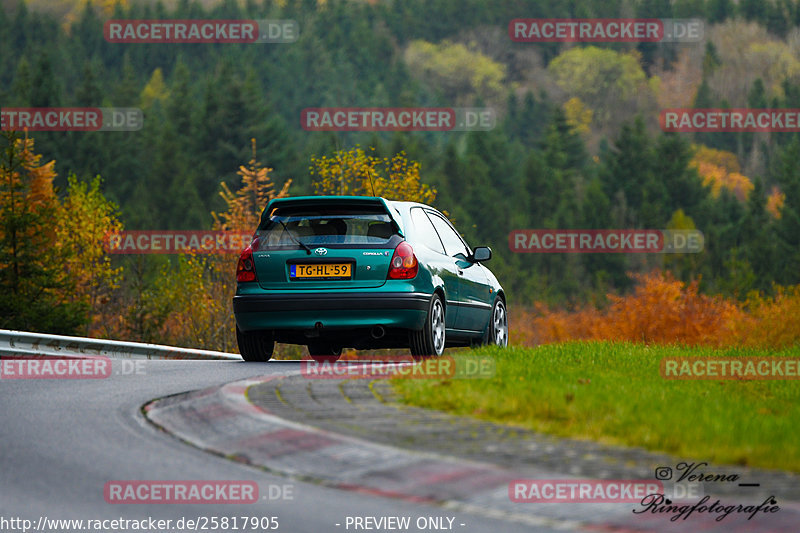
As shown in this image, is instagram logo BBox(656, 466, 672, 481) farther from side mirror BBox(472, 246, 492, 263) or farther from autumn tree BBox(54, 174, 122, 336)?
autumn tree BBox(54, 174, 122, 336)

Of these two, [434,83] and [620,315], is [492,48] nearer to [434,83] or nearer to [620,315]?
[434,83]

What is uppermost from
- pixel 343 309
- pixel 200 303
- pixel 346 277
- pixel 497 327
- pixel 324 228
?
pixel 324 228

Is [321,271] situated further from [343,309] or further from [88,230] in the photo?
[88,230]

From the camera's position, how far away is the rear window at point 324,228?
1269 centimetres

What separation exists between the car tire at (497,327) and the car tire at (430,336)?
193 centimetres

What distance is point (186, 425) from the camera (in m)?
8.26

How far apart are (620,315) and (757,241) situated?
44746mm

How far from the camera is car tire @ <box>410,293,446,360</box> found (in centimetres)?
1252

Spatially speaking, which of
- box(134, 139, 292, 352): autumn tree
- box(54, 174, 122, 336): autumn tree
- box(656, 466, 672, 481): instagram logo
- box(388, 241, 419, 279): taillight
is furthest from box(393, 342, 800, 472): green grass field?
box(54, 174, 122, 336): autumn tree

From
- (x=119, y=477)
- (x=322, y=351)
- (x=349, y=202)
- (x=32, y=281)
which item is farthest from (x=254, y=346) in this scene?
(x=32, y=281)

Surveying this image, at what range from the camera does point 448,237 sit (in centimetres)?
1422

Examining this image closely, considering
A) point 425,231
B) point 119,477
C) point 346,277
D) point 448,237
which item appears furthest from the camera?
point 448,237

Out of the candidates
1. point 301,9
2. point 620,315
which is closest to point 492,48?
point 301,9

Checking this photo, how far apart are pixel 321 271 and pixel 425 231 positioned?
1452 mm
